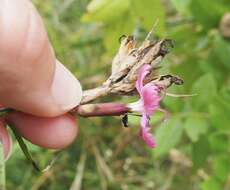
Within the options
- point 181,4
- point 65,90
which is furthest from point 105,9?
point 65,90

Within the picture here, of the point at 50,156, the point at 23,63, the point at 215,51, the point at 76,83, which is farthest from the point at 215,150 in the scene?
the point at 23,63

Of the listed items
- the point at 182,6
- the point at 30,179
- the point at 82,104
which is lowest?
the point at 30,179

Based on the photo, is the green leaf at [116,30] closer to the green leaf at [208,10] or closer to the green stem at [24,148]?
the green leaf at [208,10]

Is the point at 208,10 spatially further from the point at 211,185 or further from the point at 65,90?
the point at 65,90

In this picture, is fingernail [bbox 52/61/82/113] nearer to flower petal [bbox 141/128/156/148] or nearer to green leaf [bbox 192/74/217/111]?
flower petal [bbox 141/128/156/148]

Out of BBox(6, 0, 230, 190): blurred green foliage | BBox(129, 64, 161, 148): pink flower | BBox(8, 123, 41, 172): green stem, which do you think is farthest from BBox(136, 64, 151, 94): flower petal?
BBox(6, 0, 230, 190): blurred green foliage

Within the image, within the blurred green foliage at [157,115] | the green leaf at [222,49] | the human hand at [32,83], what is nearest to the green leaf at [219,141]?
the blurred green foliage at [157,115]

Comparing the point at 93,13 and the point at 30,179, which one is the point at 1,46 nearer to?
the point at 93,13
